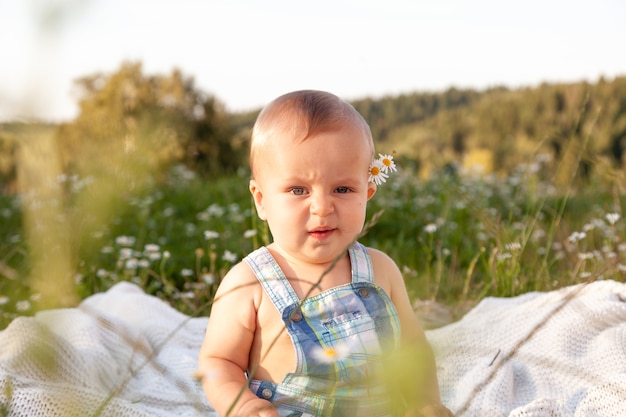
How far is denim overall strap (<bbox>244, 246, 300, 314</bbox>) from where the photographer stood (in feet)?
5.21

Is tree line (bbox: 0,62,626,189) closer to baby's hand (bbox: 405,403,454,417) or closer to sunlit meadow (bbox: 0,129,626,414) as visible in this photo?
sunlit meadow (bbox: 0,129,626,414)

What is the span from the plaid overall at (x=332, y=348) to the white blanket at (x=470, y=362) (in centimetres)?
27

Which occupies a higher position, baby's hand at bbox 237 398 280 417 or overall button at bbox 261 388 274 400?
baby's hand at bbox 237 398 280 417

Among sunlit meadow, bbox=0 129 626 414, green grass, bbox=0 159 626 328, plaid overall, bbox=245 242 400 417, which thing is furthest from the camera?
green grass, bbox=0 159 626 328

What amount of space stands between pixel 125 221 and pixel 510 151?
20651 millimetres

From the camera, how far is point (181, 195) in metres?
6.05

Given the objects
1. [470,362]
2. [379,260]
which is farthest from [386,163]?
[470,362]

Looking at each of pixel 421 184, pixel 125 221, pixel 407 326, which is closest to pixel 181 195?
pixel 125 221

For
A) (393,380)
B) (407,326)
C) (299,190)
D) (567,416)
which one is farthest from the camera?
(567,416)

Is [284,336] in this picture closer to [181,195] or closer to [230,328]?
[230,328]

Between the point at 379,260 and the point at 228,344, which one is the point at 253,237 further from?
the point at 228,344

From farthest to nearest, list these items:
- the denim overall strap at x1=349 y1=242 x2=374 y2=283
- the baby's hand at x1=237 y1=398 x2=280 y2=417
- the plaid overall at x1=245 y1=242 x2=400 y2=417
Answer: the denim overall strap at x1=349 y1=242 x2=374 y2=283, the plaid overall at x1=245 y1=242 x2=400 y2=417, the baby's hand at x1=237 y1=398 x2=280 y2=417

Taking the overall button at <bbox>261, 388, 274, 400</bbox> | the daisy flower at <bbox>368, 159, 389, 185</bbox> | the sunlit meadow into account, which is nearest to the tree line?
the sunlit meadow

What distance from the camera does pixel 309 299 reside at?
1.60m
